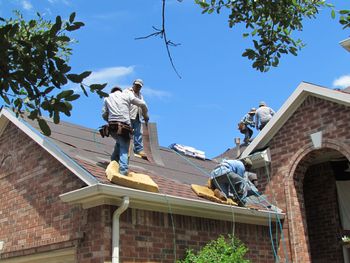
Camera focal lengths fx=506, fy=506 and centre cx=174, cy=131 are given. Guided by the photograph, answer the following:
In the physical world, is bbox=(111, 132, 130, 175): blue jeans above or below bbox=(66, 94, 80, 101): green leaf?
above

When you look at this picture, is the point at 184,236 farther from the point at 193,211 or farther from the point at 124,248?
the point at 124,248

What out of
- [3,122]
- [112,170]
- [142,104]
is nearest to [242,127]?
[142,104]

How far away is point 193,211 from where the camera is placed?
876 centimetres

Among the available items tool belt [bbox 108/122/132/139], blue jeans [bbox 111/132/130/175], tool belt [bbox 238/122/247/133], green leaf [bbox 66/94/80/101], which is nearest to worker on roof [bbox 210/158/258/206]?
blue jeans [bbox 111/132/130/175]

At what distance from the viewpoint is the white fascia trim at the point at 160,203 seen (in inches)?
291

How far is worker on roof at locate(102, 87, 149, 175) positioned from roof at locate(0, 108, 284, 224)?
0.38 m

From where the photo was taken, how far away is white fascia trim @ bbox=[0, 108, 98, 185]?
7.80m

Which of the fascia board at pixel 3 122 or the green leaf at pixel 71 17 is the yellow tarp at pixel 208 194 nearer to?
the fascia board at pixel 3 122

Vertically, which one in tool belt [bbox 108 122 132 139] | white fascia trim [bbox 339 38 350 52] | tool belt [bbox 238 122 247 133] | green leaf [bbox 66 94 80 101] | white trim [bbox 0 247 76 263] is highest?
white fascia trim [bbox 339 38 350 52]

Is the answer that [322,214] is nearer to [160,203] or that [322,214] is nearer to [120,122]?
[160,203]

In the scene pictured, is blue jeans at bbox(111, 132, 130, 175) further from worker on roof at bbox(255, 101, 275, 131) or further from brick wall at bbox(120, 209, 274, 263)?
worker on roof at bbox(255, 101, 275, 131)

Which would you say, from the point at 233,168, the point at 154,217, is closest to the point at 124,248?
the point at 154,217

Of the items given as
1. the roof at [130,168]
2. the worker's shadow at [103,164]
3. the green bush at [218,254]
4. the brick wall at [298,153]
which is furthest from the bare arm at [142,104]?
the brick wall at [298,153]

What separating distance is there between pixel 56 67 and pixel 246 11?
8.98ft
